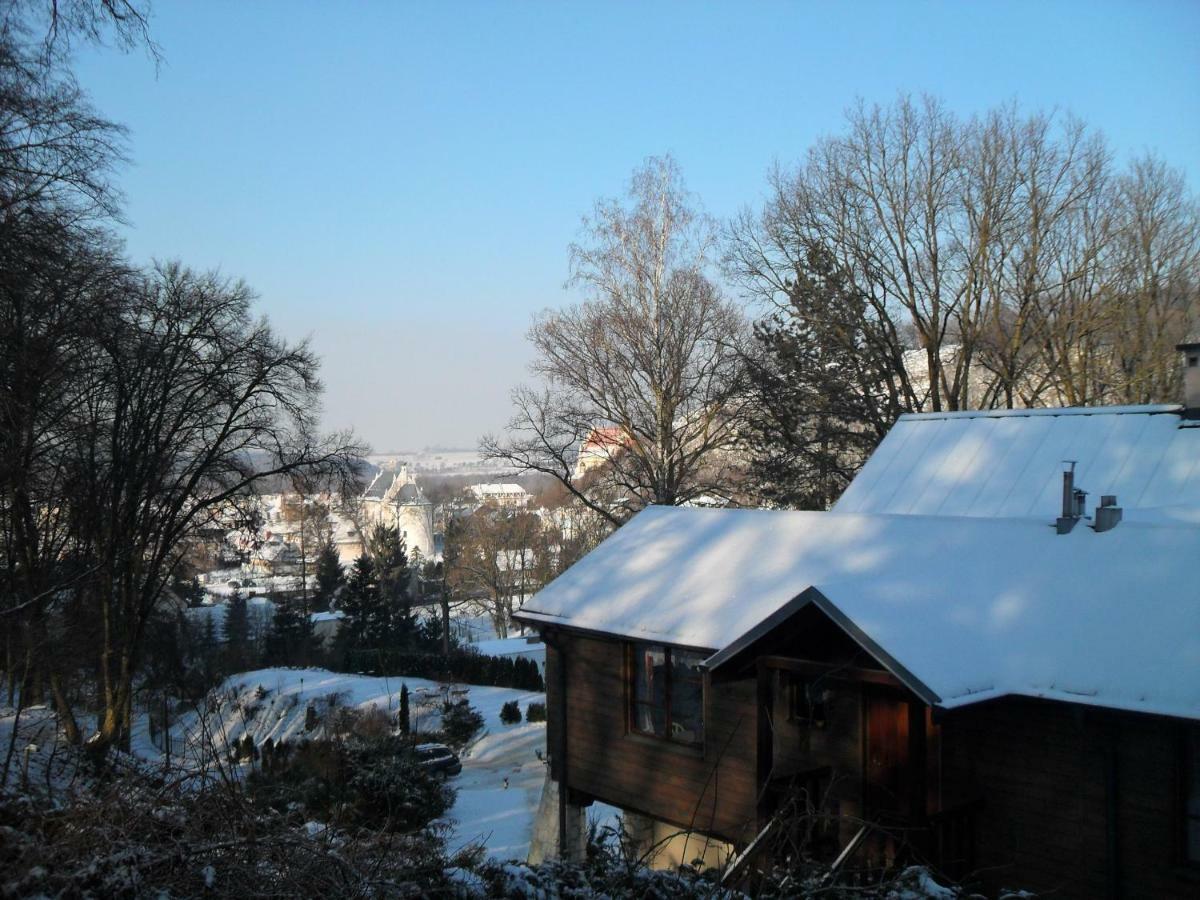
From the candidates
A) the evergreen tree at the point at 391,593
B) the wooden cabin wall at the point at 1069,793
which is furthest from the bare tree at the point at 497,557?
the wooden cabin wall at the point at 1069,793

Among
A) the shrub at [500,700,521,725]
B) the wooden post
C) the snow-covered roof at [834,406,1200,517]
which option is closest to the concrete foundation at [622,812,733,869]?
the wooden post

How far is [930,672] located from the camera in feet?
28.6

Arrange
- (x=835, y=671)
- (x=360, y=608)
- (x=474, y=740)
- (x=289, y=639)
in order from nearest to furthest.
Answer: (x=835, y=671) → (x=474, y=740) → (x=360, y=608) → (x=289, y=639)

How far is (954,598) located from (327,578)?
4760 centimetres

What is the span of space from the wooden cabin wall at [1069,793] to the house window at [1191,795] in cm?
9

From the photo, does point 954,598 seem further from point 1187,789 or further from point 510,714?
point 510,714

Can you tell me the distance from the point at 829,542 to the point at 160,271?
17.4 metres

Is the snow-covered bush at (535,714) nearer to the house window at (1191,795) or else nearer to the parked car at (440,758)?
the parked car at (440,758)

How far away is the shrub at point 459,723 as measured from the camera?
28.2 meters

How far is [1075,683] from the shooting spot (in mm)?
8906

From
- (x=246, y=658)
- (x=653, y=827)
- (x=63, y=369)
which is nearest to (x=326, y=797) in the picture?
(x=653, y=827)

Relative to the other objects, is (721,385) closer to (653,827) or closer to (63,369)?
(653,827)

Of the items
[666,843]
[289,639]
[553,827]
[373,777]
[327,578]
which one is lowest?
[289,639]

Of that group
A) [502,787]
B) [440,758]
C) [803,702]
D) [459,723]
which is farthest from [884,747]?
[459,723]
